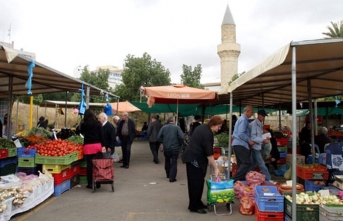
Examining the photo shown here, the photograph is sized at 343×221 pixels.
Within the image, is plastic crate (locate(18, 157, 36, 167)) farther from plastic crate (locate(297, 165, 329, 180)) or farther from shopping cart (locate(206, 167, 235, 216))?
plastic crate (locate(297, 165, 329, 180))

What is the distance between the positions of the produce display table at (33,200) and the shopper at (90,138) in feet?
3.49

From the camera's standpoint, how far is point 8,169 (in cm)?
701

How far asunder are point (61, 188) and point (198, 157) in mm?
3300

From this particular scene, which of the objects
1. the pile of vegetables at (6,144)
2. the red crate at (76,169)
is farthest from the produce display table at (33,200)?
the pile of vegetables at (6,144)

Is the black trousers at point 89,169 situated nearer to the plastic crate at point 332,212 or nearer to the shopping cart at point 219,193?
the shopping cart at point 219,193

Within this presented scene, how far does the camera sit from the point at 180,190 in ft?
24.2

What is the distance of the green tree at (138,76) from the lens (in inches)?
1193

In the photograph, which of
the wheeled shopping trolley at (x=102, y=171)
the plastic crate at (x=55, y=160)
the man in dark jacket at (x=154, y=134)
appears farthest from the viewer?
the man in dark jacket at (x=154, y=134)

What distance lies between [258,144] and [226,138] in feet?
10.5

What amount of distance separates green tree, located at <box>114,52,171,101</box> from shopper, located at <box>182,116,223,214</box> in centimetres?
2483

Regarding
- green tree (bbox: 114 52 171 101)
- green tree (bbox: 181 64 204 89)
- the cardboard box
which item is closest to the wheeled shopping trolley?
the cardboard box

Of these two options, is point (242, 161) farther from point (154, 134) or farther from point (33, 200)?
Result: point (154, 134)

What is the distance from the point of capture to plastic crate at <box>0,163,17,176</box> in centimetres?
682

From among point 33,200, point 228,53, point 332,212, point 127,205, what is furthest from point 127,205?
point 228,53
